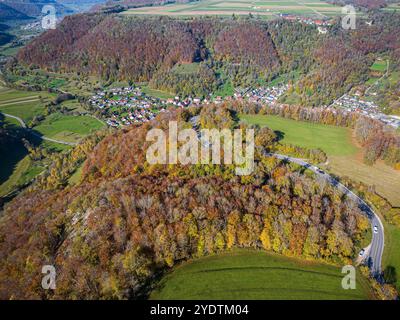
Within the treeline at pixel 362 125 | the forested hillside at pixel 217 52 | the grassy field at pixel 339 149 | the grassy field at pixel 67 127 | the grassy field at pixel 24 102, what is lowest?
the grassy field at pixel 67 127

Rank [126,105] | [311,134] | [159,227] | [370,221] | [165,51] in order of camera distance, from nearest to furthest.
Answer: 1. [159,227]
2. [370,221]
3. [311,134]
4. [126,105]
5. [165,51]

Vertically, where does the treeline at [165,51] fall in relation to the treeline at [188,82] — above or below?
above

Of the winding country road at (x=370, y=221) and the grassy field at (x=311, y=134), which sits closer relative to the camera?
the winding country road at (x=370, y=221)

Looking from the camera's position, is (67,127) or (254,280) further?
(67,127)

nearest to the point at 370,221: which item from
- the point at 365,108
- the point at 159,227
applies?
the point at 159,227

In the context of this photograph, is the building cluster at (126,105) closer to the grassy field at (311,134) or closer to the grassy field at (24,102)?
the grassy field at (24,102)

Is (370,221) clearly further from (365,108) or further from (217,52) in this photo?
(217,52)

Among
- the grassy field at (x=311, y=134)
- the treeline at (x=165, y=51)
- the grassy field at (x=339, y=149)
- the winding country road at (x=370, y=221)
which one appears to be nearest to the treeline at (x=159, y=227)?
the winding country road at (x=370, y=221)
